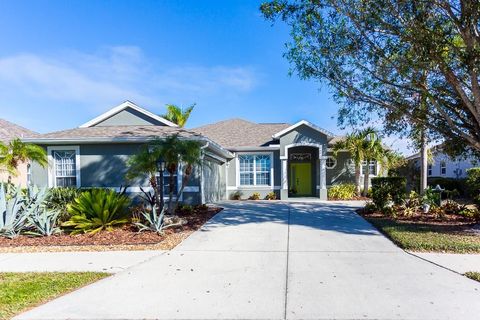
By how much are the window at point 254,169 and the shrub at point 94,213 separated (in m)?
11.3

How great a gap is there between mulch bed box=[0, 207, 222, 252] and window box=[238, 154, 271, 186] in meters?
11.0

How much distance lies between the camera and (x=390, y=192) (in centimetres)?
1279

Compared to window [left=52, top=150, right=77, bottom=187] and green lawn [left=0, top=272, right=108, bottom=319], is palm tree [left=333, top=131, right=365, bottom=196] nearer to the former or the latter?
window [left=52, top=150, right=77, bottom=187]

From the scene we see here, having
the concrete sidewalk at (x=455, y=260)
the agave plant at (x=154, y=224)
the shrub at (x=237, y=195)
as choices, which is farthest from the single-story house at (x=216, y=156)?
the concrete sidewalk at (x=455, y=260)

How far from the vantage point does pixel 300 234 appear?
9.26 m

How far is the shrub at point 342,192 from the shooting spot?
782 inches

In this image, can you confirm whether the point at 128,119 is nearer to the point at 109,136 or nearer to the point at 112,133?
the point at 112,133

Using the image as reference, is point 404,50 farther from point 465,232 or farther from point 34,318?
point 34,318

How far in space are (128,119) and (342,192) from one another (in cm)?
1340

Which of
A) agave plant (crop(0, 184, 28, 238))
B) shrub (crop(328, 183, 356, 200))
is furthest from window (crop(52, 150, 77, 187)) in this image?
shrub (crop(328, 183, 356, 200))

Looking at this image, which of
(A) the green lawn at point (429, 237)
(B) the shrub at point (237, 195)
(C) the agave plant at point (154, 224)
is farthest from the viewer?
(B) the shrub at point (237, 195)

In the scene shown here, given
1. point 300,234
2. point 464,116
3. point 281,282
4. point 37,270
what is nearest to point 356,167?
point 464,116

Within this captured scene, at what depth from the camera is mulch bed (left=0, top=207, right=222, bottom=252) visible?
26.6ft

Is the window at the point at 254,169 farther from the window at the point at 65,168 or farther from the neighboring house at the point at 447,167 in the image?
the neighboring house at the point at 447,167
